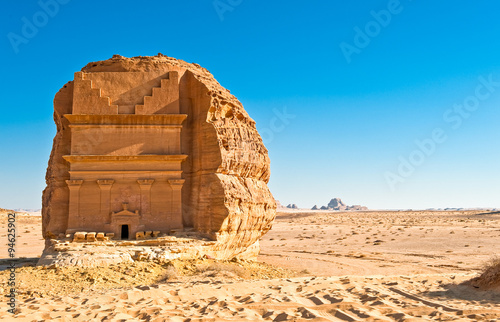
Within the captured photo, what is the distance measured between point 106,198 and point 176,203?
2678 millimetres

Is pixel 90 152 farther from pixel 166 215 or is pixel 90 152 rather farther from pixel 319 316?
pixel 319 316

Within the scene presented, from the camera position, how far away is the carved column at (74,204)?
15.6 metres

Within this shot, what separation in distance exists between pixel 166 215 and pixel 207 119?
424 cm

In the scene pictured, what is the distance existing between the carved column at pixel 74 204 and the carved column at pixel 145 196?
233cm

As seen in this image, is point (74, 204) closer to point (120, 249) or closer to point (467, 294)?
point (120, 249)

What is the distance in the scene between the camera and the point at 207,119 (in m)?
16.9

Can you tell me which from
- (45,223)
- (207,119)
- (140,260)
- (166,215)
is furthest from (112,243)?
(207,119)

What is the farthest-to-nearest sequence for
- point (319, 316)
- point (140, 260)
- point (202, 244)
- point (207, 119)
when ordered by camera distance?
point (207, 119) < point (202, 244) < point (140, 260) < point (319, 316)

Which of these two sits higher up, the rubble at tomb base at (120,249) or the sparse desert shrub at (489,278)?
the rubble at tomb base at (120,249)

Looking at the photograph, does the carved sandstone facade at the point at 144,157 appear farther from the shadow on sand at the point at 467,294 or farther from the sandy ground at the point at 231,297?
the shadow on sand at the point at 467,294

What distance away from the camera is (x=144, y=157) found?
52.7 feet

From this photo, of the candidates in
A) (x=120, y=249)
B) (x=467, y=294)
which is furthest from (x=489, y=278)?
(x=120, y=249)

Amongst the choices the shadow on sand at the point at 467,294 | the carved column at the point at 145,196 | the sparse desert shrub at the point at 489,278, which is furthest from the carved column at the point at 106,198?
the sparse desert shrub at the point at 489,278

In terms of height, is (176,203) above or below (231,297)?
above
